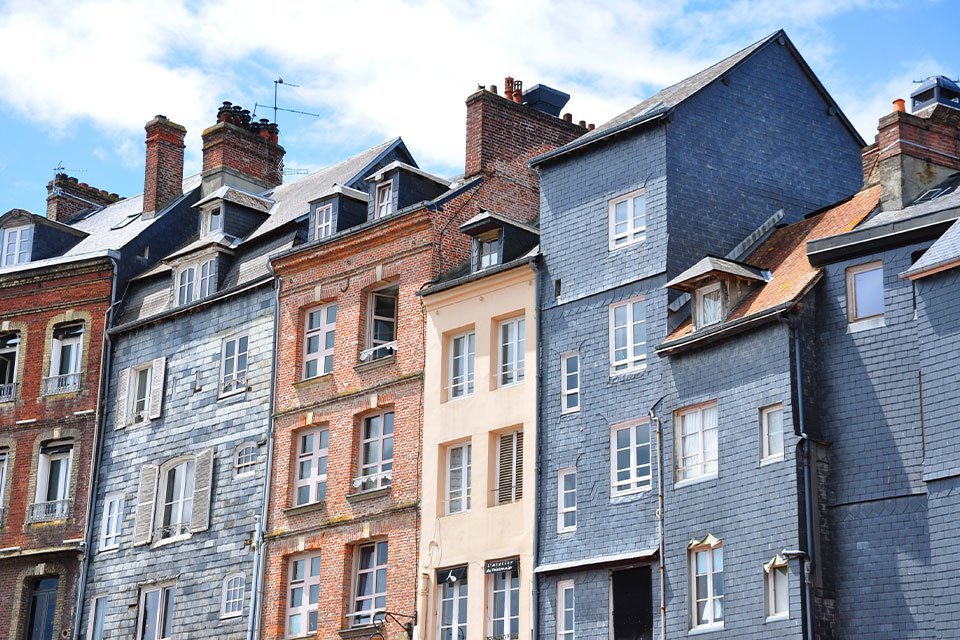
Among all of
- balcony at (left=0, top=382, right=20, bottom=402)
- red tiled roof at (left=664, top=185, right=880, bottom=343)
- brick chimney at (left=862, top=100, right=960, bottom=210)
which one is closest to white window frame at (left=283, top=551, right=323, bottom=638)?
red tiled roof at (left=664, top=185, right=880, bottom=343)

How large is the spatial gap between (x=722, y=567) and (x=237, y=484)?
14.1 meters

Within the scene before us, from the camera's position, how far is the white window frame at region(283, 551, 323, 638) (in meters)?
36.5

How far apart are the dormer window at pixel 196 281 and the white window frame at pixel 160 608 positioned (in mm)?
6845

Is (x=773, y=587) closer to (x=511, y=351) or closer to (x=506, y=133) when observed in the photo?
(x=511, y=351)

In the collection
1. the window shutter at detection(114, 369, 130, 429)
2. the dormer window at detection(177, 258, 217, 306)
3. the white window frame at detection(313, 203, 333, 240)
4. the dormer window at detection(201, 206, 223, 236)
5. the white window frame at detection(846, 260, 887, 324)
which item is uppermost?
the dormer window at detection(201, 206, 223, 236)

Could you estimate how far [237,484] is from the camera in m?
38.8

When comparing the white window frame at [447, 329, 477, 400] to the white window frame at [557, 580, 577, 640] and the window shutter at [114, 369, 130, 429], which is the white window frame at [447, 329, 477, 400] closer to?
the white window frame at [557, 580, 577, 640]

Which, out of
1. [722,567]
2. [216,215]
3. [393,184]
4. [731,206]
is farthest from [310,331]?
[722,567]

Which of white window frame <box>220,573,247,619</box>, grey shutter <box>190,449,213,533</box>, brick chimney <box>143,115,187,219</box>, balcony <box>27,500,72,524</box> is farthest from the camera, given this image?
brick chimney <box>143,115,187,219</box>

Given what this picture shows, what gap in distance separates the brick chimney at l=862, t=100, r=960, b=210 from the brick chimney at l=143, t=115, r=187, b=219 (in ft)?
73.2

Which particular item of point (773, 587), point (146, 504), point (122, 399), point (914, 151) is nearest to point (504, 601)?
point (773, 587)

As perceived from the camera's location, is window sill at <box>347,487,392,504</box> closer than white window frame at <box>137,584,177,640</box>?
Yes

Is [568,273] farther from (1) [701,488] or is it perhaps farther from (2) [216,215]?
(2) [216,215]

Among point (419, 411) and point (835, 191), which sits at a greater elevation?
point (835, 191)
